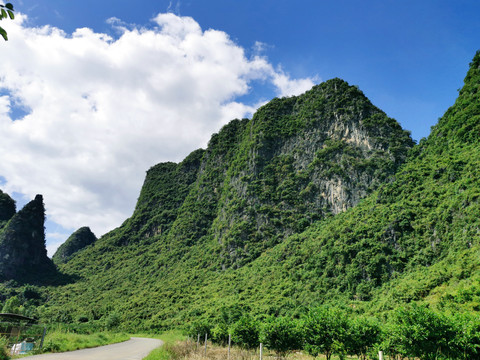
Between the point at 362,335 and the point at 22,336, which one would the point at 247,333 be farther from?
the point at 22,336

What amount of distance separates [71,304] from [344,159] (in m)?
92.4

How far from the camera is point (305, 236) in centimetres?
6750

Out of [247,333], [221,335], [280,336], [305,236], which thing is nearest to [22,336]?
[247,333]

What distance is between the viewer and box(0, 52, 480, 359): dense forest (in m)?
36.5

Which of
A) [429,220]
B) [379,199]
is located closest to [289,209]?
[379,199]

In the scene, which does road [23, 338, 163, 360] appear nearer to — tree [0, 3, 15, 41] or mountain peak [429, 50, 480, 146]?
tree [0, 3, 15, 41]

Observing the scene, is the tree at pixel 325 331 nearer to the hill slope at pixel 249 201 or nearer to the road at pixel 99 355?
the road at pixel 99 355

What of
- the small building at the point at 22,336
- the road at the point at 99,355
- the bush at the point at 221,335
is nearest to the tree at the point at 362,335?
the bush at the point at 221,335

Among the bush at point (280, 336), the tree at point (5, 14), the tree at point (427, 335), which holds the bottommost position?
the bush at point (280, 336)

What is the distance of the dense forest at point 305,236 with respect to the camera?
36469 mm

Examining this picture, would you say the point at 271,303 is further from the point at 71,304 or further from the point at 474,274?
the point at 71,304

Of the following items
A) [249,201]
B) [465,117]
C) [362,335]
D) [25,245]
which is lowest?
[362,335]

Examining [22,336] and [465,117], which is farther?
[465,117]

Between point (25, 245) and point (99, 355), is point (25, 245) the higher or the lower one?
the higher one
